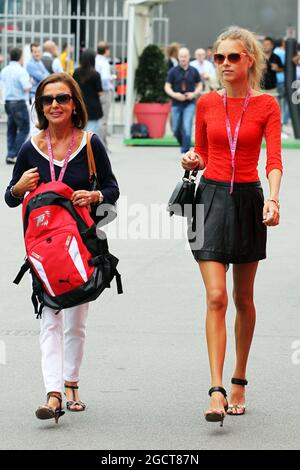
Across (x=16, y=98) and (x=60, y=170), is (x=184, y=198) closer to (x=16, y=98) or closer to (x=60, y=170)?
(x=60, y=170)

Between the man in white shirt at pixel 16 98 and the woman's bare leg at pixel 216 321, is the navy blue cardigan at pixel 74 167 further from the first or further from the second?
the man in white shirt at pixel 16 98

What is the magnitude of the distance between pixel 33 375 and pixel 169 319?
1.77 m

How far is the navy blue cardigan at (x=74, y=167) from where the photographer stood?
233 inches

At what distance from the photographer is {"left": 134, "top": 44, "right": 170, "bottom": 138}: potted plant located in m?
24.2

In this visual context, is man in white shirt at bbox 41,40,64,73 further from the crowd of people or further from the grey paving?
the grey paving

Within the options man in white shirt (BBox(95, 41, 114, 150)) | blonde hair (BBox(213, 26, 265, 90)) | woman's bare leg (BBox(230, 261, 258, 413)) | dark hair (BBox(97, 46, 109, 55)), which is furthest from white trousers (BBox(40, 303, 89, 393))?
dark hair (BBox(97, 46, 109, 55))

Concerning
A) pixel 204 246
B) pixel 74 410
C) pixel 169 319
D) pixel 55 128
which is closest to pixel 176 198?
pixel 204 246

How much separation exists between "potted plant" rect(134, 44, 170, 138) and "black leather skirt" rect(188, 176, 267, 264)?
18.3 m

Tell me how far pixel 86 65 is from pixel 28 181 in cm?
1345

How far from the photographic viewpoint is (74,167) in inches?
233

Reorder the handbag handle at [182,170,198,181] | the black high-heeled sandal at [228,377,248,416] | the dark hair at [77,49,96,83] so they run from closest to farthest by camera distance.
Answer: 1. the handbag handle at [182,170,198,181]
2. the black high-heeled sandal at [228,377,248,416]
3. the dark hair at [77,49,96,83]

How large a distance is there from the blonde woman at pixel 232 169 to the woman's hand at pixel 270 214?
0.20 ft

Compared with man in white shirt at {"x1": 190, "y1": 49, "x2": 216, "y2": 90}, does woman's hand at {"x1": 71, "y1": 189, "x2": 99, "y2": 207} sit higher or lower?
higher

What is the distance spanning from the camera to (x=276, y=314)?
8680mm
